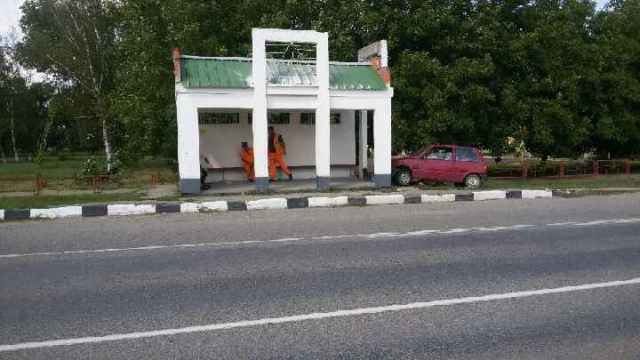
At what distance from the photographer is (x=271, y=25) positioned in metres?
20.8

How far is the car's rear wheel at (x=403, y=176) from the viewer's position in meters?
18.3

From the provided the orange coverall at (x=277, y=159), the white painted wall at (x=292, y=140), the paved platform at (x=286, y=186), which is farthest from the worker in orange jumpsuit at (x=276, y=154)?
the white painted wall at (x=292, y=140)

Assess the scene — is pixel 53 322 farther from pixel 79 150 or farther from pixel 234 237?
pixel 79 150

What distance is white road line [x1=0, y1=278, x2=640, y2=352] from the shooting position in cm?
405

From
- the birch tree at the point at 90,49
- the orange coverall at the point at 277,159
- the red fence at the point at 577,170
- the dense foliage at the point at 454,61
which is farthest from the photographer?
the birch tree at the point at 90,49

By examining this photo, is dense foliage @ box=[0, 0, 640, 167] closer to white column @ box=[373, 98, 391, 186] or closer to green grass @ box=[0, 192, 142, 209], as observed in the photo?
white column @ box=[373, 98, 391, 186]

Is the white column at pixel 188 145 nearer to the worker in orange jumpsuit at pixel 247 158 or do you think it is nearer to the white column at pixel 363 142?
the worker in orange jumpsuit at pixel 247 158

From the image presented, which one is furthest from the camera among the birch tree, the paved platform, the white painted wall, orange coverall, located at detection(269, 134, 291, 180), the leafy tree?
the birch tree

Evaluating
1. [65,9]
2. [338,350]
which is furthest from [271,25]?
[338,350]

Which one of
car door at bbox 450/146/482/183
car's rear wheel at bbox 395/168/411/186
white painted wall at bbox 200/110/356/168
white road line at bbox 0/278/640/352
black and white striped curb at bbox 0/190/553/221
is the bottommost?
white road line at bbox 0/278/640/352

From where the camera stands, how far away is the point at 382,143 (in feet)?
55.9

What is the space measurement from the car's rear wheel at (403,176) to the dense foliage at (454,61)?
8.05ft

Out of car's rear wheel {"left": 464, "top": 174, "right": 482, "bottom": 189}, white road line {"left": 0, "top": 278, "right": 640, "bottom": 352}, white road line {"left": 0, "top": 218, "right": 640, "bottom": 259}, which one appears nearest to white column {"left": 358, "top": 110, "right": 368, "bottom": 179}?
car's rear wheel {"left": 464, "top": 174, "right": 482, "bottom": 189}

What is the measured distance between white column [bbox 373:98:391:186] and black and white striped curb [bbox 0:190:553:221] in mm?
2621
